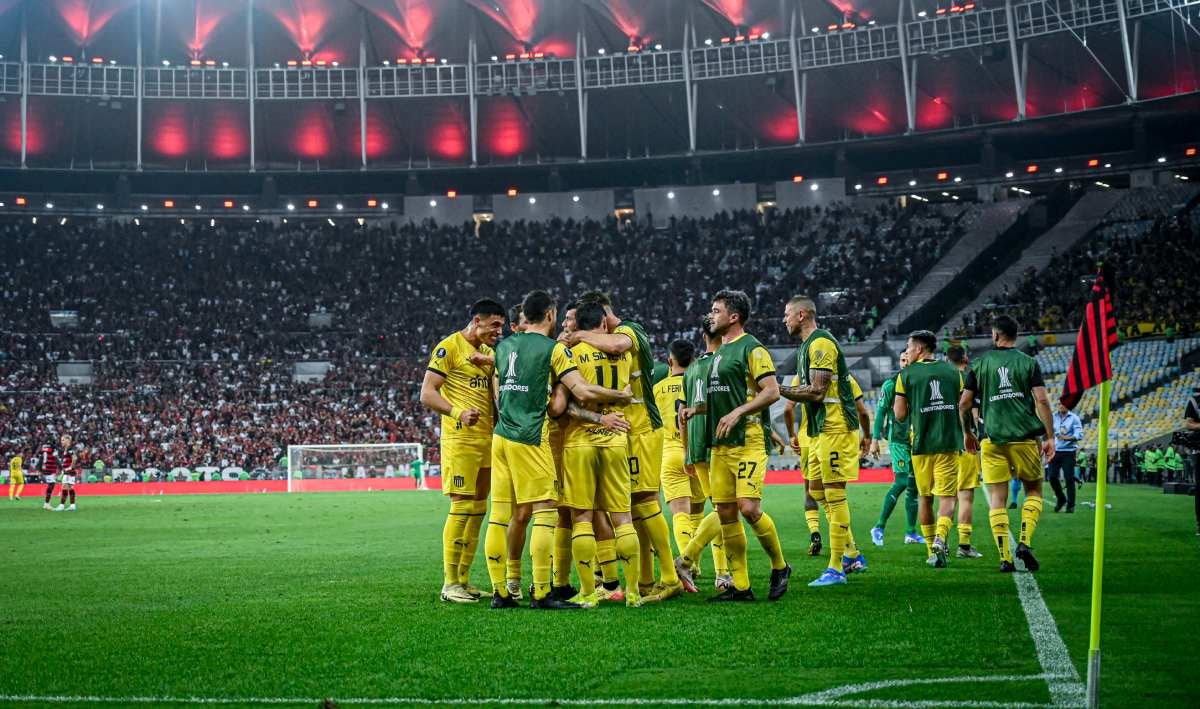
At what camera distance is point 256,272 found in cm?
5806

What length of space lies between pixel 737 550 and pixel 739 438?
902 mm

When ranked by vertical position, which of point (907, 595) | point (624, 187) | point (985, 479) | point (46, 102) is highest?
point (46, 102)

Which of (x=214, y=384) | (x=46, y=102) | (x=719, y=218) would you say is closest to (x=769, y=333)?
(x=719, y=218)

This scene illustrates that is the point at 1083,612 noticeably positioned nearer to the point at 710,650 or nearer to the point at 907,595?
the point at 907,595

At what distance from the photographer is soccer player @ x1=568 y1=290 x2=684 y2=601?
9.34m

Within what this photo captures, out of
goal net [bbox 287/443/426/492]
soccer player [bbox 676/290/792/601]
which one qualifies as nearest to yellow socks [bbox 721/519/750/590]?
soccer player [bbox 676/290/792/601]

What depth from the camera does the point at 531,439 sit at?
8.95 metres

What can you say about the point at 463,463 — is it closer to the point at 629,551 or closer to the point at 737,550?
the point at 629,551

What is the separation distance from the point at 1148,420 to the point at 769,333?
1783 centimetres

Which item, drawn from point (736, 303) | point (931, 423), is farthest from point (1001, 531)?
point (736, 303)

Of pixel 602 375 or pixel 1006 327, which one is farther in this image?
pixel 1006 327

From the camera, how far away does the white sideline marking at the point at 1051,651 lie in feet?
18.0

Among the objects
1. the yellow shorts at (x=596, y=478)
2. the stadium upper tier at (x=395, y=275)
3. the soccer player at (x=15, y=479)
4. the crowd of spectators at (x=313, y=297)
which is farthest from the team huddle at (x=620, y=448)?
the stadium upper tier at (x=395, y=275)

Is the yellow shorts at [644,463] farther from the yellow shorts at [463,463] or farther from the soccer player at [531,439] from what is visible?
the yellow shorts at [463,463]
